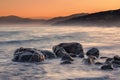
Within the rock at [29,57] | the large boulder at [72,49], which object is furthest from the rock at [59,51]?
the rock at [29,57]

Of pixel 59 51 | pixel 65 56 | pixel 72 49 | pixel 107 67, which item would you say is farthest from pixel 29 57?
pixel 107 67

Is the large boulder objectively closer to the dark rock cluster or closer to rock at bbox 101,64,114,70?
the dark rock cluster

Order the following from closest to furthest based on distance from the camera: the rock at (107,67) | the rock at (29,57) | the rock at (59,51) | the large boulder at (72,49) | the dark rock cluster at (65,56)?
the rock at (107,67), the dark rock cluster at (65,56), the rock at (29,57), the rock at (59,51), the large boulder at (72,49)

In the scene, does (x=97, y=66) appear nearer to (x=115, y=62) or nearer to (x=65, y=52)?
(x=115, y=62)

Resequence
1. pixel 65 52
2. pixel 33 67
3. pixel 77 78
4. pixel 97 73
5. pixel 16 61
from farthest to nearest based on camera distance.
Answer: pixel 65 52 → pixel 16 61 → pixel 33 67 → pixel 97 73 → pixel 77 78

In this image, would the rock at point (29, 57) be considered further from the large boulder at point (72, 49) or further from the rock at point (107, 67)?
the rock at point (107, 67)

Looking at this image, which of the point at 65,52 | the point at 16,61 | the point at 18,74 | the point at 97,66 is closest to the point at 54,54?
the point at 65,52

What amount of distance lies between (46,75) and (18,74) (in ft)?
5.30

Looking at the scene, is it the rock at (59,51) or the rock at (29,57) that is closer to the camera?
the rock at (29,57)

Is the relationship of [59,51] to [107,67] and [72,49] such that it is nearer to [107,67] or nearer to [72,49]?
[72,49]

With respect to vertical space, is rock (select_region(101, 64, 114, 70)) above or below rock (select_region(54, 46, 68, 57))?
below

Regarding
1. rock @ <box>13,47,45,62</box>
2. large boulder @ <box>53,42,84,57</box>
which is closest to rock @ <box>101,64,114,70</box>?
rock @ <box>13,47,45,62</box>

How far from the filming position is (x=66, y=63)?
22.8 metres

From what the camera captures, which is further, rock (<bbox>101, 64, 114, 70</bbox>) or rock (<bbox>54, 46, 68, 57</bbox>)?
rock (<bbox>54, 46, 68, 57</bbox>)
